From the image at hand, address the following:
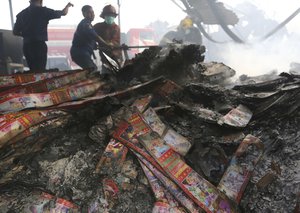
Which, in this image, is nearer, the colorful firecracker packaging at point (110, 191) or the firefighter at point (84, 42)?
the colorful firecracker packaging at point (110, 191)

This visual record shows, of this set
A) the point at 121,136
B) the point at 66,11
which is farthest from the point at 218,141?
the point at 66,11

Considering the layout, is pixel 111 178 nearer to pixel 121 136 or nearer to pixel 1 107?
pixel 121 136

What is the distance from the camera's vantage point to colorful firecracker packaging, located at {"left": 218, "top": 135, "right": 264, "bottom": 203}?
2084 millimetres

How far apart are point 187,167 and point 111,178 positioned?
48 centimetres

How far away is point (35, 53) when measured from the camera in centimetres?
455

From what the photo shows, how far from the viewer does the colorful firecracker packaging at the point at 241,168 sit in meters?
2.08

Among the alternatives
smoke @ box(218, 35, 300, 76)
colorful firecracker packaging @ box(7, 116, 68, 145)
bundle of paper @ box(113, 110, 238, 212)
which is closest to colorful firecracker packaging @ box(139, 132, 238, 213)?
bundle of paper @ box(113, 110, 238, 212)

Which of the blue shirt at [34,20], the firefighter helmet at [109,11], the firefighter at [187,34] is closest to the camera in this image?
the blue shirt at [34,20]

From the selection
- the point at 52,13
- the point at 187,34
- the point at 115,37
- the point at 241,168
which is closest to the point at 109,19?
the point at 115,37

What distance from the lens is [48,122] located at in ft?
7.82

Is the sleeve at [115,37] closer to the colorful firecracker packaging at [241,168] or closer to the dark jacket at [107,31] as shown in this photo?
the dark jacket at [107,31]

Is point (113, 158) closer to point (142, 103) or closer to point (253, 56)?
point (142, 103)

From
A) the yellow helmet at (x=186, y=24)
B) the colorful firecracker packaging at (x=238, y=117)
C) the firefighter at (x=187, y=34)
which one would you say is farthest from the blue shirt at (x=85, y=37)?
the yellow helmet at (x=186, y=24)

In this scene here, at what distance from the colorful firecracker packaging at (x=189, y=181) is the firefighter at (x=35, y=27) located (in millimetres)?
2737
